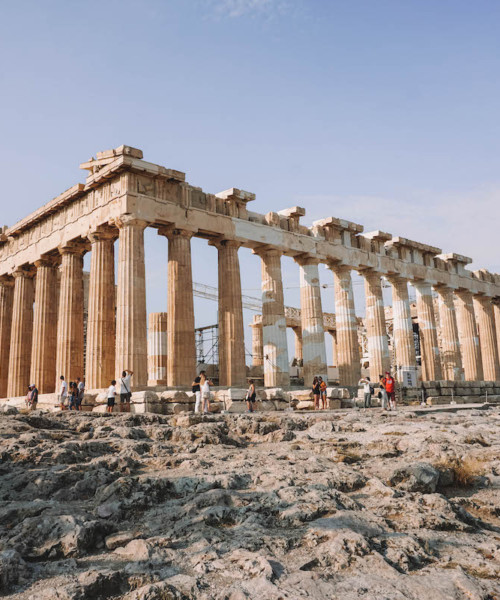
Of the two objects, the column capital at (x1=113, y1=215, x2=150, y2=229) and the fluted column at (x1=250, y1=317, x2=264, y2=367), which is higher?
the column capital at (x1=113, y1=215, x2=150, y2=229)

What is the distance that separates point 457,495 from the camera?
7.66 metres

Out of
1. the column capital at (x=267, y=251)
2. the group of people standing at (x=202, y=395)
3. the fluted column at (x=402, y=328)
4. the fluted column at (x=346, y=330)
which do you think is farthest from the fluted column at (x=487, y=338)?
the group of people standing at (x=202, y=395)

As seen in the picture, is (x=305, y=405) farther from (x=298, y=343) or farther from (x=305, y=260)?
(x=298, y=343)

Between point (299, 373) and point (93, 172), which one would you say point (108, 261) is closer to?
point (93, 172)

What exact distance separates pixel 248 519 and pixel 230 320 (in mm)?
18539

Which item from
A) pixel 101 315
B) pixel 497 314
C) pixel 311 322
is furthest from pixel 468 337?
pixel 101 315

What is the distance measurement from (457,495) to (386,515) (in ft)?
6.04

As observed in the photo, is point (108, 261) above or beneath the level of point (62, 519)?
above

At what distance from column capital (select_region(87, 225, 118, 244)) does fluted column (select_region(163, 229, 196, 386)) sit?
7.48 feet

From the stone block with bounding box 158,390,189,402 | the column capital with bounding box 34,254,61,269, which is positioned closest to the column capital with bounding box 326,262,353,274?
the column capital with bounding box 34,254,61,269

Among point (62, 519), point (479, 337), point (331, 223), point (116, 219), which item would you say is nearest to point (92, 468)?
point (62, 519)

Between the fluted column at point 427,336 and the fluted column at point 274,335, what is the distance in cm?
1087

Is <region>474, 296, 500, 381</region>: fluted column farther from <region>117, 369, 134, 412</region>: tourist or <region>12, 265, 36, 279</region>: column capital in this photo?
<region>12, 265, 36, 279</region>: column capital

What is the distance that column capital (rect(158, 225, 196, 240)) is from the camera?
926 inches
